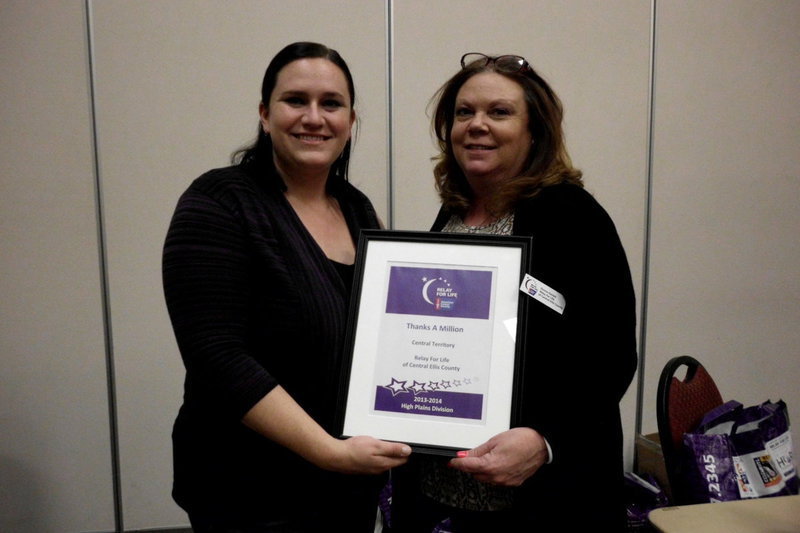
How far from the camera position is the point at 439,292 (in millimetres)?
1054

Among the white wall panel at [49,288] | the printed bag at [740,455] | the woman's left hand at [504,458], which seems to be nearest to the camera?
the woman's left hand at [504,458]

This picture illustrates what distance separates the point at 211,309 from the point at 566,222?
2.29 feet

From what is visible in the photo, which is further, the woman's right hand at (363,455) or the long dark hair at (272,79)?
the long dark hair at (272,79)

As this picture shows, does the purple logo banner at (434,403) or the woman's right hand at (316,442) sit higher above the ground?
the purple logo banner at (434,403)

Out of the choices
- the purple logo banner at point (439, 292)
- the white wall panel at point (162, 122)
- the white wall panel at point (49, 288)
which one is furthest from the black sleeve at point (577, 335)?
the white wall panel at point (49, 288)

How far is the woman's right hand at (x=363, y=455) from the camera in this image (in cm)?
97

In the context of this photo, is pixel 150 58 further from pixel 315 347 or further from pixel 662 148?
pixel 662 148

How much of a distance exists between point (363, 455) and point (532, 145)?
31.2 inches

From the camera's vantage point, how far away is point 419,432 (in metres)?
1.00

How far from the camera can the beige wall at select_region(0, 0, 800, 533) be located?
2.20 meters

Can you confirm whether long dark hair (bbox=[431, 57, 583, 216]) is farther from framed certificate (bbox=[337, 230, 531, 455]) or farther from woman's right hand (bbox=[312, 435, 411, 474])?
woman's right hand (bbox=[312, 435, 411, 474])

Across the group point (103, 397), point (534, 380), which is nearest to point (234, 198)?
point (534, 380)

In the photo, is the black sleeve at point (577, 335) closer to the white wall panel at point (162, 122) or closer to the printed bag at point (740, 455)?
the printed bag at point (740, 455)

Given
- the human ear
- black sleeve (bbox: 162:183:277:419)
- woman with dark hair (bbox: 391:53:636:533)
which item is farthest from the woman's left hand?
the human ear
